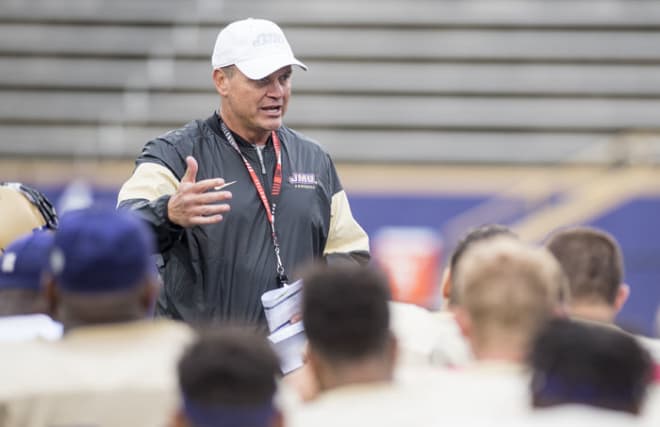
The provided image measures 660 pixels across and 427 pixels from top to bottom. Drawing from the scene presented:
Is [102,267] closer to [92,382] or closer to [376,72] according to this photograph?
[92,382]

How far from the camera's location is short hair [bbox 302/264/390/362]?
2998 millimetres

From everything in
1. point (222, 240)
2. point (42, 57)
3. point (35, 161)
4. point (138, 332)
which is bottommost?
point (35, 161)

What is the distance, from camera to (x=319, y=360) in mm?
3062

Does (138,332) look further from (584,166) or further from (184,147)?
(584,166)

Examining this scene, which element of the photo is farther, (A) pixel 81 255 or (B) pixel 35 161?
(B) pixel 35 161

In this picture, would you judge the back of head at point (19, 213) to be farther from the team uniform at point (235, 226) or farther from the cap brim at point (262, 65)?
the cap brim at point (262, 65)

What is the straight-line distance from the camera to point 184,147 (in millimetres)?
4926

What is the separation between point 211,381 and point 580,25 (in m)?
11.8

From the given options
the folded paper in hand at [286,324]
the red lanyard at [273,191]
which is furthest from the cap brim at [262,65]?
the folded paper in hand at [286,324]

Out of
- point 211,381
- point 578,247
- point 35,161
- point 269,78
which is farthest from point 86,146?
point 211,381

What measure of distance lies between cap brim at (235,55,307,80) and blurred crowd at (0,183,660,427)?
68.7 inches

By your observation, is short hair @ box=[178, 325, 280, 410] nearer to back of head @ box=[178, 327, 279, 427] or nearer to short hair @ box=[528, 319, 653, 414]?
back of head @ box=[178, 327, 279, 427]

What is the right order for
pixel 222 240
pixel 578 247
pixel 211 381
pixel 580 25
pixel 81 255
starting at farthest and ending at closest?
pixel 580 25, pixel 222 240, pixel 578 247, pixel 81 255, pixel 211 381

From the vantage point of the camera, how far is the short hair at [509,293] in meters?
3.16
